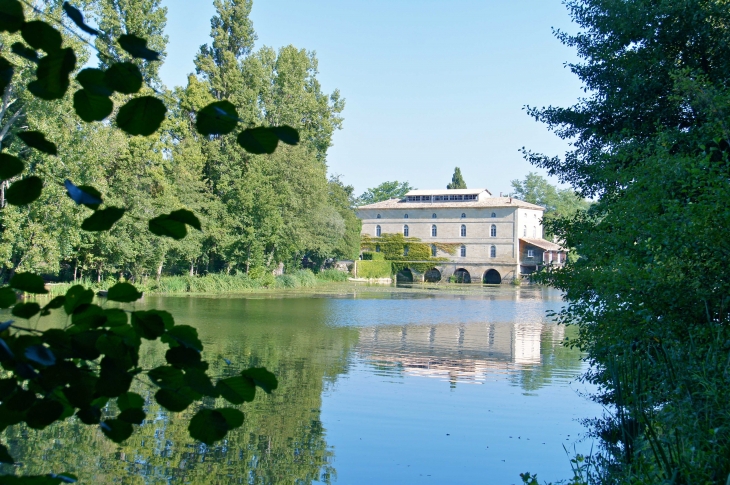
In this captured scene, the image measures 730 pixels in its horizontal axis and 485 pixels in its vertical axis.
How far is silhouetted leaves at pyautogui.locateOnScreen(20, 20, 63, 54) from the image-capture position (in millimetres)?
1393

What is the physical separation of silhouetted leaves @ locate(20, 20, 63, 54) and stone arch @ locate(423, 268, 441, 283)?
2337 inches

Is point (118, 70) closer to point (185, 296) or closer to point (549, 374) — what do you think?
point (549, 374)

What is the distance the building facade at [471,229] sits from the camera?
58250 mm

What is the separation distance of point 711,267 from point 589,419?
3704 mm

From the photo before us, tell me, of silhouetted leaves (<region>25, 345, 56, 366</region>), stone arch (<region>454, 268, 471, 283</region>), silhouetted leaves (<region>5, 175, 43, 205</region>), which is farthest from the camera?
stone arch (<region>454, 268, 471, 283</region>)

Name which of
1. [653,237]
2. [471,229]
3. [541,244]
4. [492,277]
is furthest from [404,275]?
[653,237]

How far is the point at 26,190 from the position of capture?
5.07 feet

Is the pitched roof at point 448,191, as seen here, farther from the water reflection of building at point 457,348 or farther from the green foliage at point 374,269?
the water reflection of building at point 457,348

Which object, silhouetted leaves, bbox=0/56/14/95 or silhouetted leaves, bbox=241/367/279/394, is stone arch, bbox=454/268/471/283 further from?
silhouetted leaves, bbox=0/56/14/95

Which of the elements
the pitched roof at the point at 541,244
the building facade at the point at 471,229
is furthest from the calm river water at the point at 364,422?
the building facade at the point at 471,229

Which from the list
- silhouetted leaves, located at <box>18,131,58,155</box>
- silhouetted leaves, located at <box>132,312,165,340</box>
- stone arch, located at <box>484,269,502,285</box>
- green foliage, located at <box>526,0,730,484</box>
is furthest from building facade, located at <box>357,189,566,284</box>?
silhouetted leaves, located at <box>18,131,58,155</box>

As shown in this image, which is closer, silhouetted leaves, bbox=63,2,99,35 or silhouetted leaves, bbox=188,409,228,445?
silhouetted leaves, bbox=63,2,99,35

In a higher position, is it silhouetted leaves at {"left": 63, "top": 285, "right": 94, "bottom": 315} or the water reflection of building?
silhouetted leaves at {"left": 63, "top": 285, "right": 94, "bottom": 315}

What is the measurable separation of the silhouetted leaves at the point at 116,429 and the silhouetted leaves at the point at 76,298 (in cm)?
27
